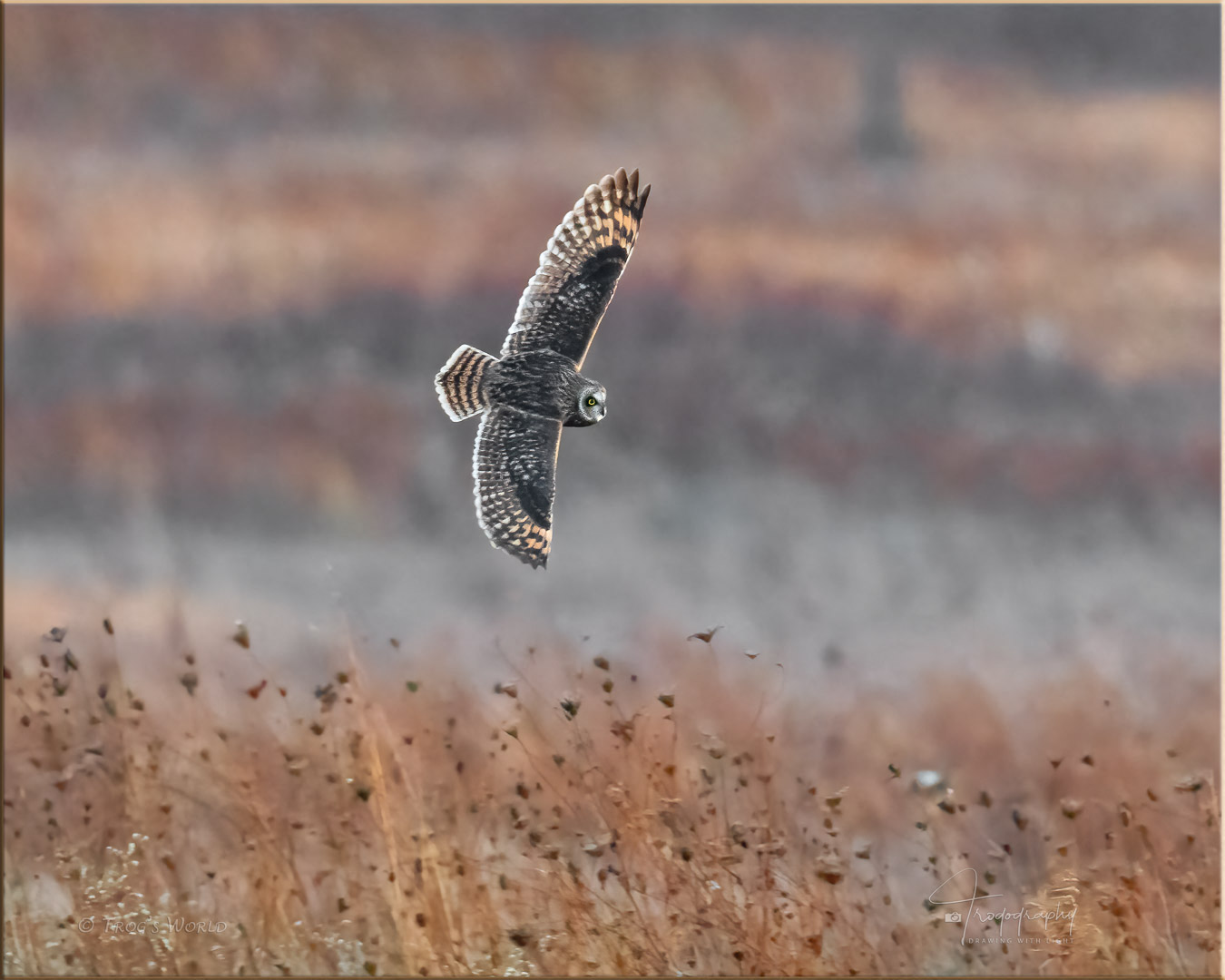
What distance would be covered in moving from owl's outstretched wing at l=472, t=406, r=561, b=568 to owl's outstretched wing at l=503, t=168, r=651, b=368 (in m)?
0.28

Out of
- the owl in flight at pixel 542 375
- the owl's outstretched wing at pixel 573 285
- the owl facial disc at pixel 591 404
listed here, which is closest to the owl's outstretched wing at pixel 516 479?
the owl in flight at pixel 542 375

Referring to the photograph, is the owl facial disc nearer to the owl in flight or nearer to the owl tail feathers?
the owl in flight

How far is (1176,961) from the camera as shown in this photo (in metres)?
4.15

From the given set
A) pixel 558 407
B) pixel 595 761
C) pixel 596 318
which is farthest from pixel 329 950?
pixel 596 318

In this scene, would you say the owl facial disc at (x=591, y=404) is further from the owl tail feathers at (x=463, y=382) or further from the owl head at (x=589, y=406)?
the owl tail feathers at (x=463, y=382)

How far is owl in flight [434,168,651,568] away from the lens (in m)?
4.57

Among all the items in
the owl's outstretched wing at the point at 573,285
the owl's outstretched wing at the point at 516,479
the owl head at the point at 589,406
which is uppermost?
the owl's outstretched wing at the point at 573,285

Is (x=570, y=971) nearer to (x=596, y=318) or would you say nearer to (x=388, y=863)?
(x=388, y=863)

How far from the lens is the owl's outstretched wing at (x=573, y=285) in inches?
181

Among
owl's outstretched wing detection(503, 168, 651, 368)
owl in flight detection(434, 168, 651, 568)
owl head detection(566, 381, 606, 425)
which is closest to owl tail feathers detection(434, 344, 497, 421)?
owl in flight detection(434, 168, 651, 568)

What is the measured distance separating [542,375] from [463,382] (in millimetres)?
309

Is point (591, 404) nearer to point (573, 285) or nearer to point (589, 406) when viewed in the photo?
point (589, 406)

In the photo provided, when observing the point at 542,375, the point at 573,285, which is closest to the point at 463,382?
the point at 542,375

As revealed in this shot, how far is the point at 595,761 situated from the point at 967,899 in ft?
4.67
